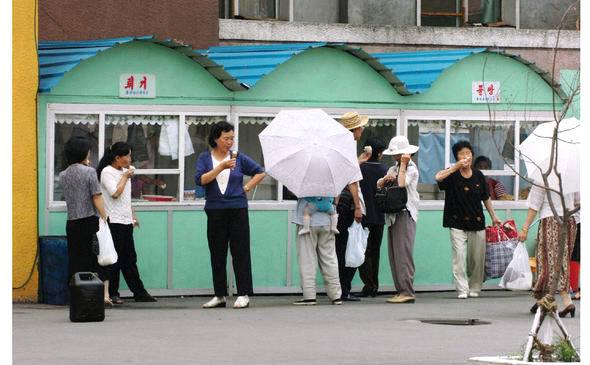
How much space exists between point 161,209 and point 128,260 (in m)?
1.04

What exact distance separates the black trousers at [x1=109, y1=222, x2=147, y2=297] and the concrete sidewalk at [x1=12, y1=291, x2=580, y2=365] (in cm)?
26

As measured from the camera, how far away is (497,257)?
15.1m

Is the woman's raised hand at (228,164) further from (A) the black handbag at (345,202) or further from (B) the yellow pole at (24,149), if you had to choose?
(B) the yellow pole at (24,149)

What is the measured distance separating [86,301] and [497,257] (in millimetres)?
5832

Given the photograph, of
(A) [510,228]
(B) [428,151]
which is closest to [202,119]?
(B) [428,151]

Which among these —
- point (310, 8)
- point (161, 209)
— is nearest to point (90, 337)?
point (161, 209)

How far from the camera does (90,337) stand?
1030 centimetres

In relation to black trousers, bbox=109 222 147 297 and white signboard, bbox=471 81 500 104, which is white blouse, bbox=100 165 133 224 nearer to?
black trousers, bbox=109 222 147 297

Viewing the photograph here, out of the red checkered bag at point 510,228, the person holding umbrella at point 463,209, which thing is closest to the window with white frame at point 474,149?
the red checkered bag at point 510,228

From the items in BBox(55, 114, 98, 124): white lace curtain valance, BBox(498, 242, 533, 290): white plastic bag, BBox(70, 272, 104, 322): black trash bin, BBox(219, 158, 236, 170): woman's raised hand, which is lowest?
BBox(70, 272, 104, 322): black trash bin

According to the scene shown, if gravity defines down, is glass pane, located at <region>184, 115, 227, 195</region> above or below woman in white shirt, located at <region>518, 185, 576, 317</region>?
above


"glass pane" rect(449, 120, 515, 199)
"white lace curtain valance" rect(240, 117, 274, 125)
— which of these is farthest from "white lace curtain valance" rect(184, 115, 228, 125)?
"glass pane" rect(449, 120, 515, 199)

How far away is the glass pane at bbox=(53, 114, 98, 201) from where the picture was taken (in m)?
14.2

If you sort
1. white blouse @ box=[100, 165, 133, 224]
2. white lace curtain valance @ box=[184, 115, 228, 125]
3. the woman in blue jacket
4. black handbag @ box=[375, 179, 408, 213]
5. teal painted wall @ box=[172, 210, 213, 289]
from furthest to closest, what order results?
white lace curtain valance @ box=[184, 115, 228, 125] → teal painted wall @ box=[172, 210, 213, 289] → black handbag @ box=[375, 179, 408, 213] → white blouse @ box=[100, 165, 133, 224] → the woman in blue jacket
